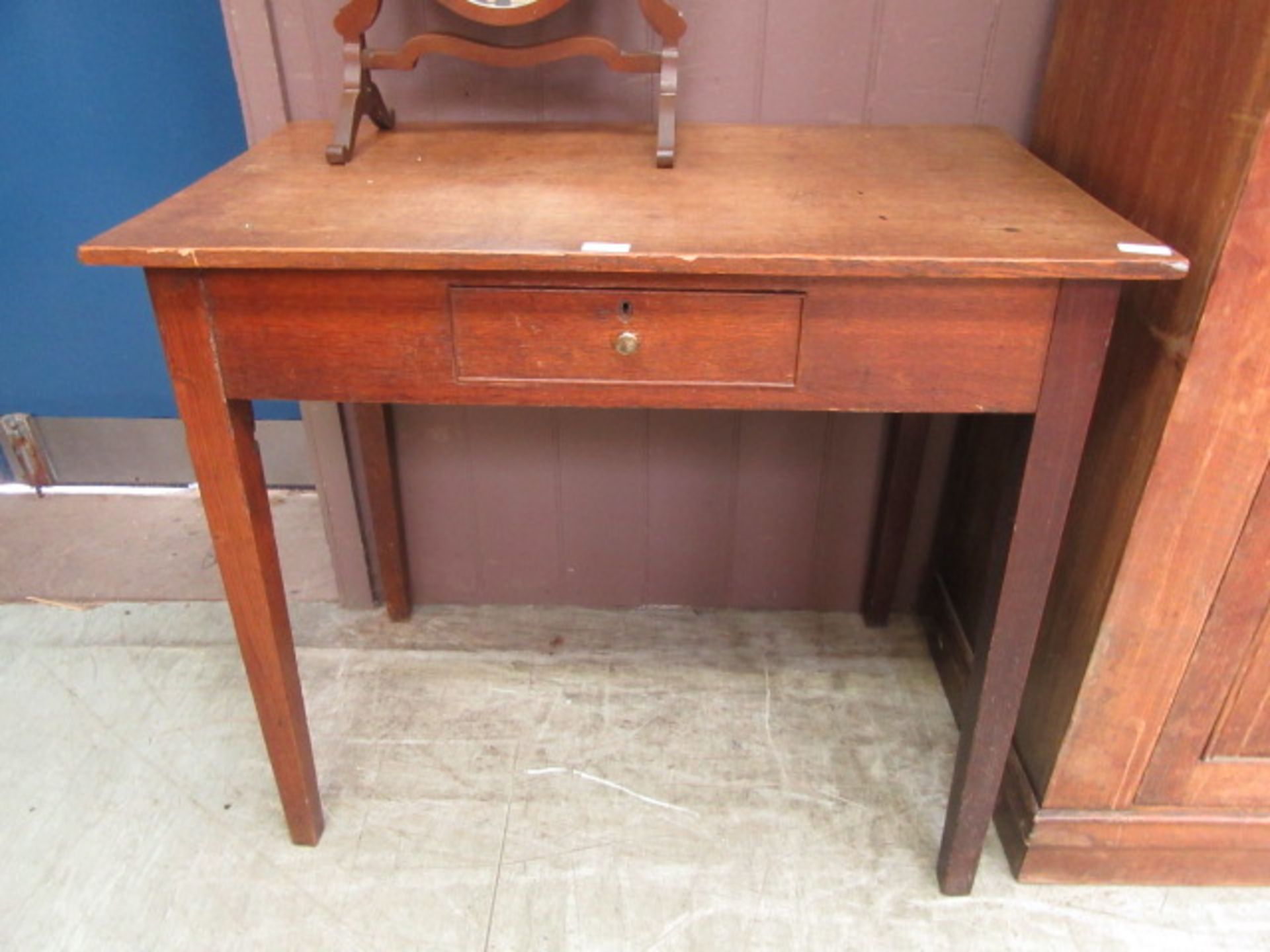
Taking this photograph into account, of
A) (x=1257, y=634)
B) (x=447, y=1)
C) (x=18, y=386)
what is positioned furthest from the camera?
(x=18, y=386)

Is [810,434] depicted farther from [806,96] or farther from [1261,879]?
[1261,879]

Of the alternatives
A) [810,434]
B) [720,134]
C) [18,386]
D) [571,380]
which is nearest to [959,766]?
[810,434]

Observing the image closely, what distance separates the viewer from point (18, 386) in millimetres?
2117

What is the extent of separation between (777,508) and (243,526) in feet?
3.08

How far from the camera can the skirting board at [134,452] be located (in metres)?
2.16

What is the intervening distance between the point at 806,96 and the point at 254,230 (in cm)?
82

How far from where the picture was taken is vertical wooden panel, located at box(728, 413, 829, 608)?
1.64 metres

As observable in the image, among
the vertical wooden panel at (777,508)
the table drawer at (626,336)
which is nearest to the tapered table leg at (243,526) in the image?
the table drawer at (626,336)

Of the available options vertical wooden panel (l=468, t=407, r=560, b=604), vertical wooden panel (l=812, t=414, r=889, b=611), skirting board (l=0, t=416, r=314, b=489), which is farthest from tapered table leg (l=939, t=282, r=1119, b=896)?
skirting board (l=0, t=416, r=314, b=489)

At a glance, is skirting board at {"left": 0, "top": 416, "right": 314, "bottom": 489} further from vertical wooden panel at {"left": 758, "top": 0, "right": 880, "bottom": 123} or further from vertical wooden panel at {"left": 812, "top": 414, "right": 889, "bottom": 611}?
vertical wooden panel at {"left": 758, "top": 0, "right": 880, "bottom": 123}

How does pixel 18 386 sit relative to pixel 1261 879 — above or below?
above

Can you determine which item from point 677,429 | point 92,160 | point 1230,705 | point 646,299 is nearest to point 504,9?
point 646,299

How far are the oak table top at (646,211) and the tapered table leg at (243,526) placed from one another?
87 millimetres

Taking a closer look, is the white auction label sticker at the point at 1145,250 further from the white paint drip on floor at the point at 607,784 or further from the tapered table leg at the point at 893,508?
the white paint drip on floor at the point at 607,784
